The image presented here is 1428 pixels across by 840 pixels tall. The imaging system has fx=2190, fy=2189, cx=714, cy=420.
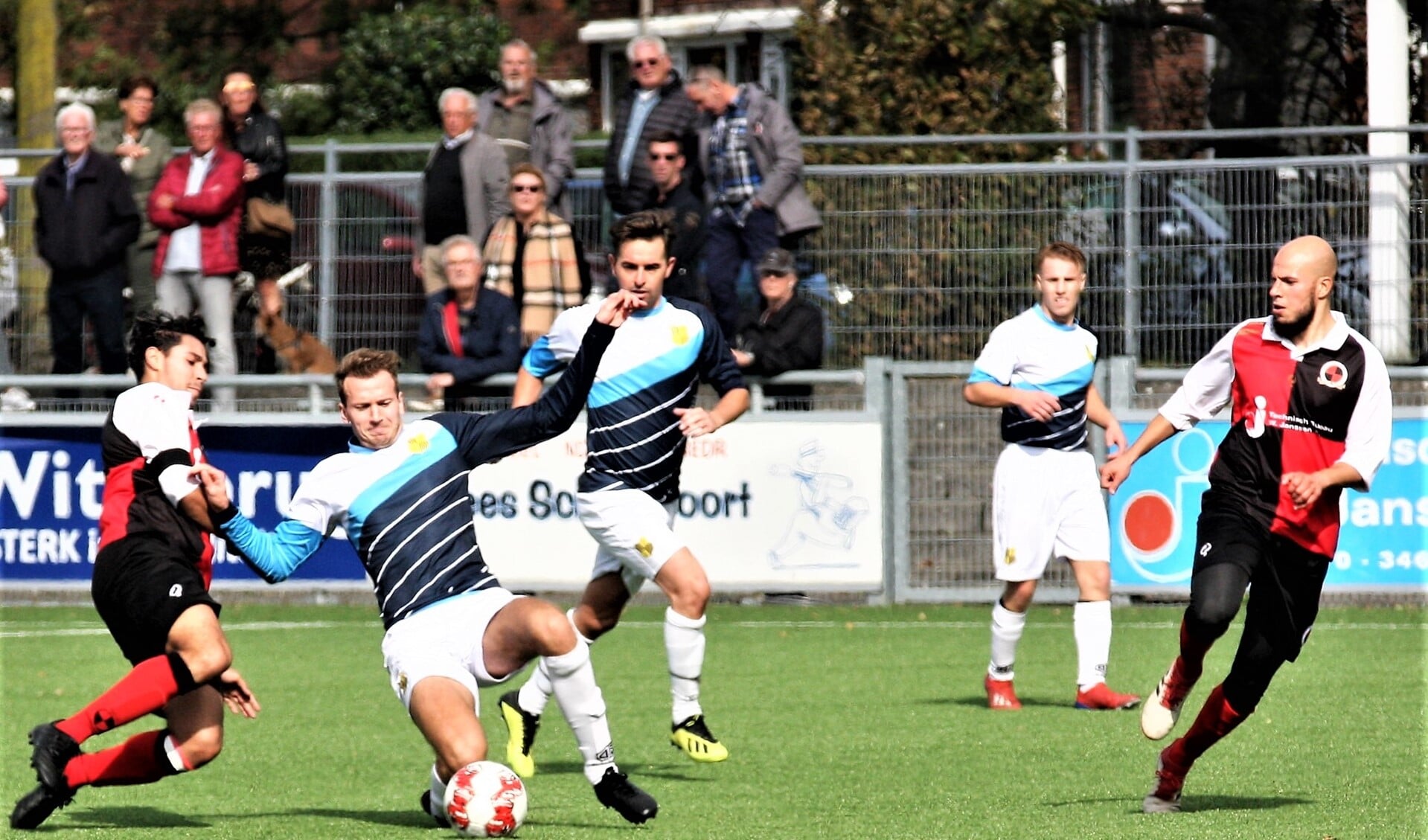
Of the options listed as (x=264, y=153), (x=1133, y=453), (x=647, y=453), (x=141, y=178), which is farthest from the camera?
(x=141, y=178)

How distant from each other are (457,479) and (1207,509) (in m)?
2.48

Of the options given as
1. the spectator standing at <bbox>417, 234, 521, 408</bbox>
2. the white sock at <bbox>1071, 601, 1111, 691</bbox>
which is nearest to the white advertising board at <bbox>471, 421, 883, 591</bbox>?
the spectator standing at <bbox>417, 234, 521, 408</bbox>

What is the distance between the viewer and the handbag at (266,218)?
14391 millimetres

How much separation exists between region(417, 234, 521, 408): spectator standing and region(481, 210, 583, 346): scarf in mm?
112

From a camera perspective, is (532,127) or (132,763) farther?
(532,127)

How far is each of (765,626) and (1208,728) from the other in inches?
256

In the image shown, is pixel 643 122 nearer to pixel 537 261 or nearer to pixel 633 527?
pixel 537 261

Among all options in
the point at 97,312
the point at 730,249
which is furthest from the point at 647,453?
the point at 97,312

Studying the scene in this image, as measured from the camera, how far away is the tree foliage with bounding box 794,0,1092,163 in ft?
58.2

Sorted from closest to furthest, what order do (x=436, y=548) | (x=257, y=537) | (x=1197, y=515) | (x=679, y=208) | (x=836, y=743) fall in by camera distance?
1. (x=257, y=537)
2. (x=436, y=548)
3. (x=836, y=743)
4. (x=1197, y=515)
5. (x=679, y=208)

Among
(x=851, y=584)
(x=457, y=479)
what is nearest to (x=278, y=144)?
(x=851, y=584)

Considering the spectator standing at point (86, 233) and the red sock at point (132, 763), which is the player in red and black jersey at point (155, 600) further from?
the spectator standing at point (86, 233)

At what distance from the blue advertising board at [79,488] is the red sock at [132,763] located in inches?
274

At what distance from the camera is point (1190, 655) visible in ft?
23.1
